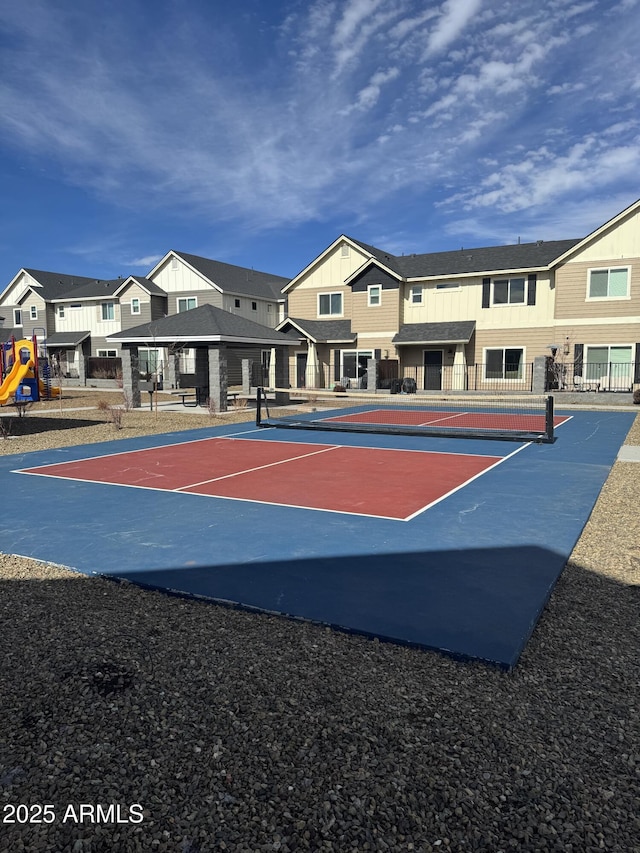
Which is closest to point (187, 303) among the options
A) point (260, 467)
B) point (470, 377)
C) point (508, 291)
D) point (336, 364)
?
point (336, 364)

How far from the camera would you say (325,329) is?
38.8 meters

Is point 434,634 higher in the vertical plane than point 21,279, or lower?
lower

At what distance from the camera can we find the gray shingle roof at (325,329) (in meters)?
37.4

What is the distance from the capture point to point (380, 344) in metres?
37.2

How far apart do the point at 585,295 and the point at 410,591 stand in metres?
30.2

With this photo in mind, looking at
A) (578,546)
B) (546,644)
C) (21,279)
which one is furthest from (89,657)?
(21,279)

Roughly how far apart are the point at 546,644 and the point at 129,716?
3.11 meters

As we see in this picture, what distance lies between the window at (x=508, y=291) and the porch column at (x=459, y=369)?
3535mm

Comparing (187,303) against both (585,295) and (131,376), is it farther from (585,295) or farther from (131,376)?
(585,295)

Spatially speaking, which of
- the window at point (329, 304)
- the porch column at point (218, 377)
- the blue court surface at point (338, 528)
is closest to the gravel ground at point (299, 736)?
the blue court surface at point (338, 528)

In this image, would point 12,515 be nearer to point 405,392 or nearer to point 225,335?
point 225,335

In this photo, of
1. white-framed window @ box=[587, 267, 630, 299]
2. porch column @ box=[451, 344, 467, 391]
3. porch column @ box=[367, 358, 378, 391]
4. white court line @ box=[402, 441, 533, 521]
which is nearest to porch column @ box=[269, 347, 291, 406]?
porch column @ box=[367, 358, 378, 391]

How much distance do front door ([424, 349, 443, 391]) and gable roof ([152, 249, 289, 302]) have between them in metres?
17.0

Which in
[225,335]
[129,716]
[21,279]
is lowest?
[129,716]
